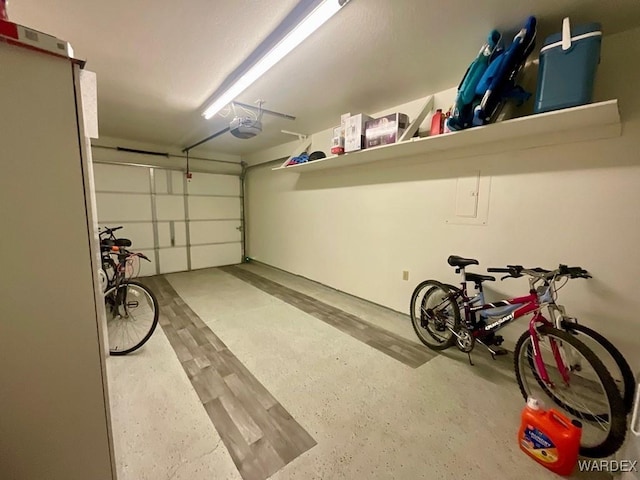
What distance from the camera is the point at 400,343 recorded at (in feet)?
8.23

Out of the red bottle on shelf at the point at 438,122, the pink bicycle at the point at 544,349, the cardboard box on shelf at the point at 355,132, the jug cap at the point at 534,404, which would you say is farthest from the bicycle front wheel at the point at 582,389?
the cardboard box on shelf at the point at 355,132

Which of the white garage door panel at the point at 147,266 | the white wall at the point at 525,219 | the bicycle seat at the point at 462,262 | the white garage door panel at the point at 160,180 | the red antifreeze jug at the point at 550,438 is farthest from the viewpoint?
the white garage door panel at the point at 160,180

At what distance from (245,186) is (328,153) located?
310cm

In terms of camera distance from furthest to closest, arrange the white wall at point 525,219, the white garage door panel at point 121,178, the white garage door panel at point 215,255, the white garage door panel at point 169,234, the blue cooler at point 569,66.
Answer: the white garage door panel at point 215,255 → the white garage door panel at point 169,234 → the white garage door panel at point 121,178 → the white wall at point 525,219 → the blue cooler at point 569,66

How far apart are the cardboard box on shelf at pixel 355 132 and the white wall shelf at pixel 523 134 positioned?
8cm

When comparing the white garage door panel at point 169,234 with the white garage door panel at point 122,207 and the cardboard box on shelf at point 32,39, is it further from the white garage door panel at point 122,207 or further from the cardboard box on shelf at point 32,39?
the cardboard box on shelf at point 32,39

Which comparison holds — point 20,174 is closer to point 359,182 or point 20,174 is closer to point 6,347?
point 6,347

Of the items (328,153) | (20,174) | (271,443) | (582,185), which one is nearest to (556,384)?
(582,185)

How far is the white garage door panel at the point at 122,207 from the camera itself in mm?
4582

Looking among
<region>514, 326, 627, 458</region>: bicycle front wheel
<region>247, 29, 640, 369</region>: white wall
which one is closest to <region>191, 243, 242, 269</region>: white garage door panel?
<region>247, 29, 640, 369</region>: white wall

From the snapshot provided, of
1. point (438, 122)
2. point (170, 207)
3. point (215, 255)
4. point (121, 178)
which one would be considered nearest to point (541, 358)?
point (438, 122)

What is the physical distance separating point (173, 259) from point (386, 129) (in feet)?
16.4

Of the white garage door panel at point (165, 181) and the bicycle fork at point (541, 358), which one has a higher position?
the white garage door panel at point (165, 181)

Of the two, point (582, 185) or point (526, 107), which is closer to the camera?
point (582, 185)
